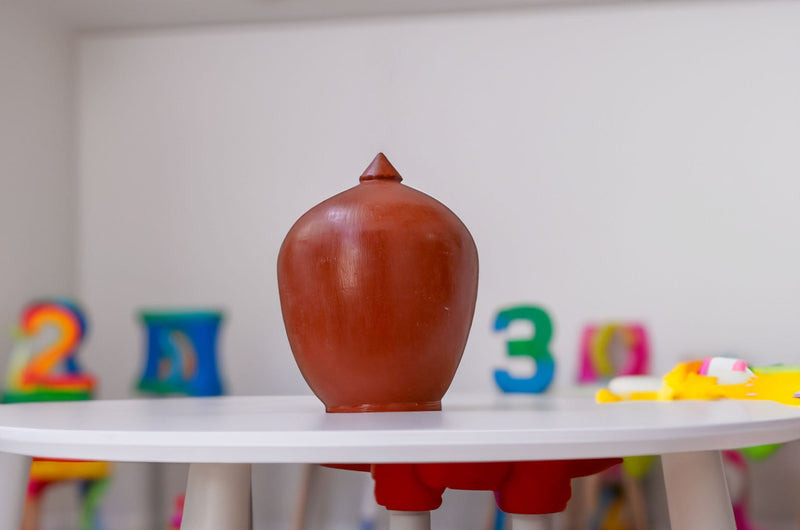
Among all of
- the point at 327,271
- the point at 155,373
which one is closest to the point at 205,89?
the point at 155,373

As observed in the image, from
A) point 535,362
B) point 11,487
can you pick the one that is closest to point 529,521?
point 11,487

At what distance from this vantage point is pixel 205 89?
13.2 feet

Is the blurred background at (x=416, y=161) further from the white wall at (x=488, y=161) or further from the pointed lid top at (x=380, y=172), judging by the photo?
the pointed lid top at (x=380, y=172)

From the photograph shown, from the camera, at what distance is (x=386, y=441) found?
75 cm

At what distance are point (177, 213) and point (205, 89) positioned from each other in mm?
556

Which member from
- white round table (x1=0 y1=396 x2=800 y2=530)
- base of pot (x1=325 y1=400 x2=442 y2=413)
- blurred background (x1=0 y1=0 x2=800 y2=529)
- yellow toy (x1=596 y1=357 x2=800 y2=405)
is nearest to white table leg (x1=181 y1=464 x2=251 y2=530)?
white round table (x1=0 y1=396 x2=800 y2=530)

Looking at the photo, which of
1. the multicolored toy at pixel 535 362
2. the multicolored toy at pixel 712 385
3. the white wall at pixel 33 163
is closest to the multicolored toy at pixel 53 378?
the white wall at pixel 33 163

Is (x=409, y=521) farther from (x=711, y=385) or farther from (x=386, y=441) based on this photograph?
(x=386, y=441)

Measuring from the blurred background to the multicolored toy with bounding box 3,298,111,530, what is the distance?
25cm

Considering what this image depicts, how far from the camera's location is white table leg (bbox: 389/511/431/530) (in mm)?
1332

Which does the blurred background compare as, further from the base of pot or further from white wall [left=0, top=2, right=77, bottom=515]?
the base of pot

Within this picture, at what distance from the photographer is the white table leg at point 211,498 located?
97 centimetres

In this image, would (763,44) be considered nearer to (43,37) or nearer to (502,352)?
(502,352)

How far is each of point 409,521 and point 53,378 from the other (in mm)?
2183
